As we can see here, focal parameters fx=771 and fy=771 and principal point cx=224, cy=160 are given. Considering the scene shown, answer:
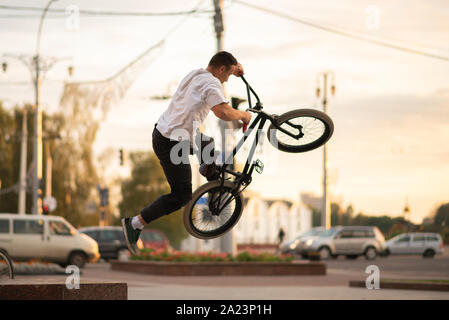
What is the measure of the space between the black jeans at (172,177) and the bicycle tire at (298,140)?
70 centimetres

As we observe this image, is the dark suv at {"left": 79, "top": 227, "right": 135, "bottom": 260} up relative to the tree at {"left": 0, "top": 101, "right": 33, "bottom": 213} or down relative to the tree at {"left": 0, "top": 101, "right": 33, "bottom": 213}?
down

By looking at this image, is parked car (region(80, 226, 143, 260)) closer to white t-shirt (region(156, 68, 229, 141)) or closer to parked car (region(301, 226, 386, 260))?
parked car (region(301, 226, 386, 260))

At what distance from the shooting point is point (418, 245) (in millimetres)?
44625

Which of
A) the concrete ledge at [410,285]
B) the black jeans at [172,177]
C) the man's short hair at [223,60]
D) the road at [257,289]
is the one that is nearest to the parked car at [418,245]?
the road at [257,289]

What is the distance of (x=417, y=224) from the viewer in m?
45.5

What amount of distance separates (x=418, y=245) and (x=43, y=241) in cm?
2502

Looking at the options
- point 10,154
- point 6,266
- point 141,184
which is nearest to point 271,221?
point 141,184

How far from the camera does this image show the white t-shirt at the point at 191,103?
6.20 metres

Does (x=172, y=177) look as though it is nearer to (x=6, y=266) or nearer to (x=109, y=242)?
(x=6, y=266)

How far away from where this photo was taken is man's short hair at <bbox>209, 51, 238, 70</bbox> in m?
6.37

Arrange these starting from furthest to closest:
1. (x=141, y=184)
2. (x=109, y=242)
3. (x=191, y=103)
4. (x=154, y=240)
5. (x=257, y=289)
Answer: (x=141, y=184)
(x=154, y=240)
(x=109, y=242)
(x=257, y=289)
(x=191, y=103)

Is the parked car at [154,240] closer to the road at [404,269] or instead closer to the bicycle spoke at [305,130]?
the road at [404,269]

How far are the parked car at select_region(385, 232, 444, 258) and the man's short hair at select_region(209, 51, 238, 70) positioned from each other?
3950 cm

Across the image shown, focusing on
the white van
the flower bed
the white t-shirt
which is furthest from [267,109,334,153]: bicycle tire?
the white van
